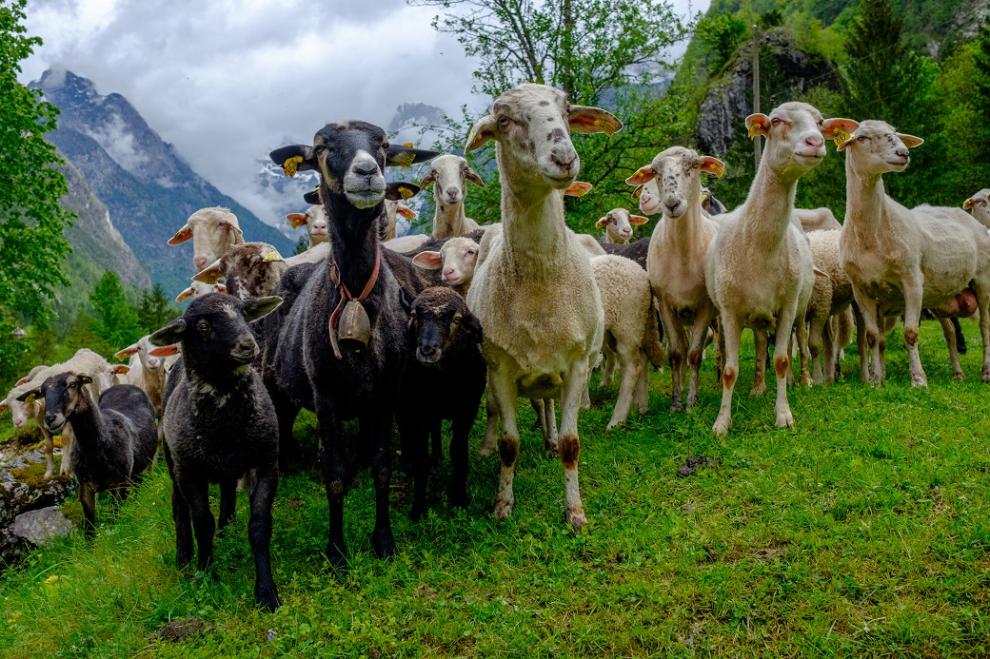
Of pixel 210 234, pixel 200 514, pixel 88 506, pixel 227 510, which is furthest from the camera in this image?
pixel 210 234

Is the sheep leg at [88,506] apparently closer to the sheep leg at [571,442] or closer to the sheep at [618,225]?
the sheep leg at [571,442]

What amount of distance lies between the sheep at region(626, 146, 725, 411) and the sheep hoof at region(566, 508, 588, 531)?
329 centimetres

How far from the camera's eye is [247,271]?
323 inches

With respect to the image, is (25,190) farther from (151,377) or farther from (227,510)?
(227,510)

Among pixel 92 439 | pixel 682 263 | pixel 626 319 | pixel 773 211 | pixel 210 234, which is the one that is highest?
pixel 210 234

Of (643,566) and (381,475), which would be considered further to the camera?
(381,475)

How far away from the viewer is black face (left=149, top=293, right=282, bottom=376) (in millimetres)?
4984

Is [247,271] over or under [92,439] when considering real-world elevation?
over

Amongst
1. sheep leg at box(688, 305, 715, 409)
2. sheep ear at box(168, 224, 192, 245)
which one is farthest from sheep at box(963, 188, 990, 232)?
sheep ear at box(168, 224, 192, 245)

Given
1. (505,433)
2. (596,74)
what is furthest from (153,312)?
(505,433)

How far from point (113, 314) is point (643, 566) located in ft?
179

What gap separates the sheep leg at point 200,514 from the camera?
210 inches

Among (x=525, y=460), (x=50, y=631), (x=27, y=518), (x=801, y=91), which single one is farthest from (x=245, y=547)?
(x=801, y=91)

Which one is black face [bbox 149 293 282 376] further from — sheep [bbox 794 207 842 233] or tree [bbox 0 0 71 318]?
tree [bbox 0 0 71 318]
